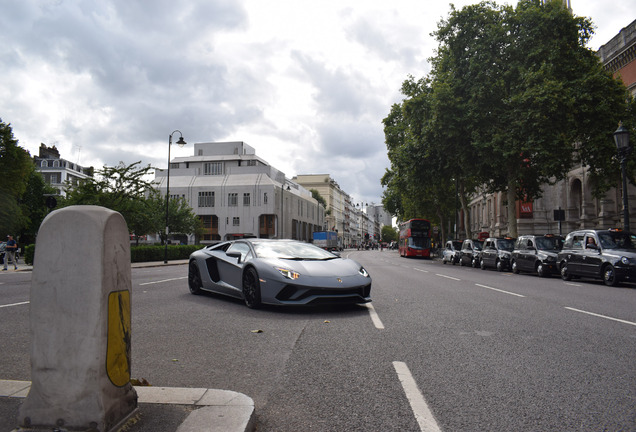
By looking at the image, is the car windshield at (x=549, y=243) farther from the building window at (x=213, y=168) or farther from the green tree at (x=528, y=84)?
the building window at (x=213, y=168)

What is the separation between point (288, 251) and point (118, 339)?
20.1 ft

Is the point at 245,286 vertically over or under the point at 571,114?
under

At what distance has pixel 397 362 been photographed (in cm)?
455

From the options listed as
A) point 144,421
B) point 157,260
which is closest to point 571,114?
point 144,421

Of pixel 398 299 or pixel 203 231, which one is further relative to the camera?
pixel 203 231

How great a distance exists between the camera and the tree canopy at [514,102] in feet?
76.4

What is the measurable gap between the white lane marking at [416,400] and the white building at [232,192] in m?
67.8

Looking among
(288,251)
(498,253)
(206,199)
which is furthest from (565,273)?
(206,199)

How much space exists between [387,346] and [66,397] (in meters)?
3.48

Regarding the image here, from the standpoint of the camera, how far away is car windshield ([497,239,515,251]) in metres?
24.8

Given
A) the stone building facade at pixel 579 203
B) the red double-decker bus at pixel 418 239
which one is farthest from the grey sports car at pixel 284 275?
the red double-decker bus at pixel 418 239

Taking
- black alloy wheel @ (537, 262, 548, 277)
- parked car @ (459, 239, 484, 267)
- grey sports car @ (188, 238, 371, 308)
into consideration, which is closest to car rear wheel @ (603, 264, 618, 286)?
black alloy wheel @ (537, 262, 548, 277)

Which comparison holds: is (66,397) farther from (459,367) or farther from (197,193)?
(197,193)

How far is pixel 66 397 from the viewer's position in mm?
2572
